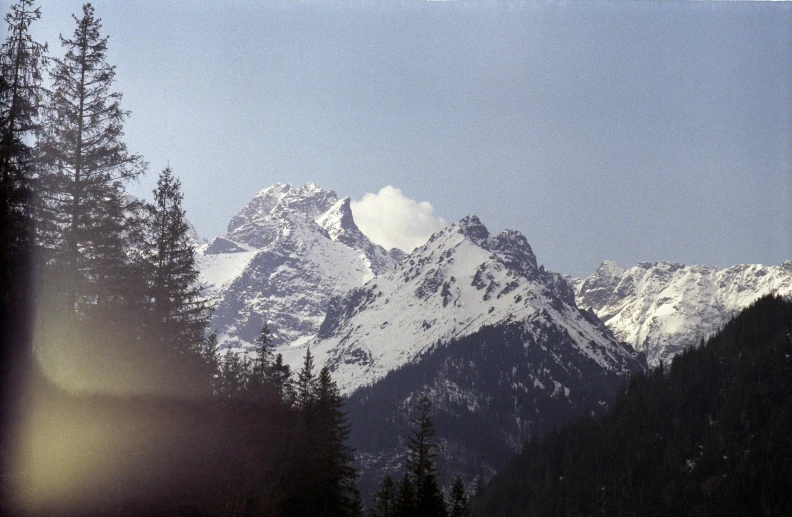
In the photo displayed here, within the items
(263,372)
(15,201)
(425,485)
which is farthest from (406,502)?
(15,201)

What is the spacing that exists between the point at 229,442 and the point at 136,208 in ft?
Result: 42.5

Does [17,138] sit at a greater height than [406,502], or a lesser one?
greater

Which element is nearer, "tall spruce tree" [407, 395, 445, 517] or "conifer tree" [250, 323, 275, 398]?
"tall spruce tree" [407, 395, 445, 517]

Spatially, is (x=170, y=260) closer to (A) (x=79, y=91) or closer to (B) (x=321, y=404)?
(A) (x=79, y=91)

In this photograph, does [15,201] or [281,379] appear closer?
[15,201]

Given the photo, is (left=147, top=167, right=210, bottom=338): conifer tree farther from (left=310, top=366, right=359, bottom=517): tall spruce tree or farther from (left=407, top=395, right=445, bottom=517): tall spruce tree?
(left=407, top=395, right=445, bottom=517): tall spruce tree

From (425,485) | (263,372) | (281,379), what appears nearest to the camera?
(425,485)

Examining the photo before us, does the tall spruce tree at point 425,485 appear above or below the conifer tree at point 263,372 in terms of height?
below

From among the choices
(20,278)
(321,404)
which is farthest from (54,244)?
(321,404)

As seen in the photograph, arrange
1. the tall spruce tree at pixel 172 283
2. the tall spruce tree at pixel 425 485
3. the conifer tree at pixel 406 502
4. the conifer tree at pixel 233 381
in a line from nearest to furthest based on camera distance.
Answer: the tall spruce tree at pixel 172 283
the tall spruce tree at pixel 425 485
the conifer tree at pixel 406 502
the conifer tree at pixel 233 381

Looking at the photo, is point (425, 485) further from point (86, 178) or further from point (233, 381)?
point (86, 178)

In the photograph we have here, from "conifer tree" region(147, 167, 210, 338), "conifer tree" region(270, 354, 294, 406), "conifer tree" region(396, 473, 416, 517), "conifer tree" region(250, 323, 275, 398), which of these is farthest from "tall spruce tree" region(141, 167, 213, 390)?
"conifer tree" region(270, 354, 294, 406)

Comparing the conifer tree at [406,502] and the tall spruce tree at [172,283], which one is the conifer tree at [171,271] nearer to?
the tall spruce tree at [172,283]

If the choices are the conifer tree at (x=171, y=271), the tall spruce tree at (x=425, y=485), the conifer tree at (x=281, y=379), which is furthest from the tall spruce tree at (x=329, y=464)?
the conifer tree at (x=171, y=271)
